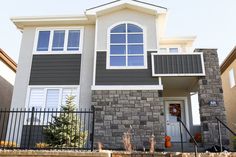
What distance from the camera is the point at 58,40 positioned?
13070mm

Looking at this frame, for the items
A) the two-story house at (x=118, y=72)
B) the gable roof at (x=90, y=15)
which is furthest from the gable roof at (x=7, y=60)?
the gable roof at (x=90, y=15)

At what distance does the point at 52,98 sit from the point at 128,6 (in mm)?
6258

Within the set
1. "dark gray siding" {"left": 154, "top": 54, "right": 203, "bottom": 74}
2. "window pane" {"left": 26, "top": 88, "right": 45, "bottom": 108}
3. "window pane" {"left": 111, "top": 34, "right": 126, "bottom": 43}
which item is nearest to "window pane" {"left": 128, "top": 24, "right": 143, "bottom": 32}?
"window pane" {"left": 111, "top": 34, "right": 126, "bottom": 43}

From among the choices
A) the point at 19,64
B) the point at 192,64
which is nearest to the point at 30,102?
the point at 19,64

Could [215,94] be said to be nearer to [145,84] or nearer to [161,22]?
[145,84]

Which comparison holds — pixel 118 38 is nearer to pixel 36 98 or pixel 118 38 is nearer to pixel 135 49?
pixel 135 49

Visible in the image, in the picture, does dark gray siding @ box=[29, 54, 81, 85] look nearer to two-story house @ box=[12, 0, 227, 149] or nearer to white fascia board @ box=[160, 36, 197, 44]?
two-story house @ box=[12, 0, 227, 149]

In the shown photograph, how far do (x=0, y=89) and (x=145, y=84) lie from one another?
917 cm

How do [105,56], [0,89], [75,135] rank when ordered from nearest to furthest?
1. [75,135]
2. [105,56]
3. [0,89]

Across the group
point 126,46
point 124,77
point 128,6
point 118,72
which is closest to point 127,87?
point 124,77

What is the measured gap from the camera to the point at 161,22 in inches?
530

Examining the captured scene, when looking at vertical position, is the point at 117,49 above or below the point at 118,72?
above

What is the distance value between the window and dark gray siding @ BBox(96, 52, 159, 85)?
5.57 ft

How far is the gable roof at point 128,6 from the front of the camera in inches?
492
